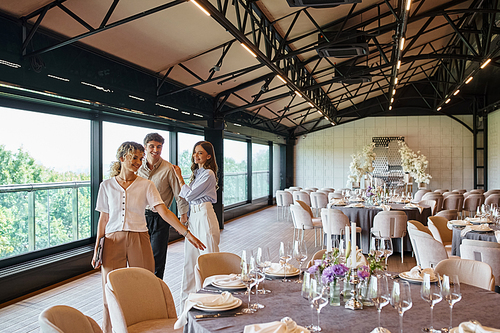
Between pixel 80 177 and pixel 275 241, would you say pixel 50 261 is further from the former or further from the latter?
pixel 275 241

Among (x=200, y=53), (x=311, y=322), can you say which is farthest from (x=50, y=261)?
(x=311, y=322)

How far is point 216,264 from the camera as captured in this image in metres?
3.02

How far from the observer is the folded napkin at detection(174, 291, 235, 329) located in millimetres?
1999

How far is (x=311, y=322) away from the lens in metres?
1.88

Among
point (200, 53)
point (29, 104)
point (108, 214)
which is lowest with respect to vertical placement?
point (108, 214)

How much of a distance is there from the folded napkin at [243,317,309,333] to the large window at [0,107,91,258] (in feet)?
14.2

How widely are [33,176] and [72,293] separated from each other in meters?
1.77

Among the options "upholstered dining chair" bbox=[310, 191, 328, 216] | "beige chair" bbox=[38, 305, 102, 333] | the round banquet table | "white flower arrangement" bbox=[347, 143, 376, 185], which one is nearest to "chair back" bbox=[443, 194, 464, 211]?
the round banquet table

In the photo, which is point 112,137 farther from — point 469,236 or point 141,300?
point 469,236

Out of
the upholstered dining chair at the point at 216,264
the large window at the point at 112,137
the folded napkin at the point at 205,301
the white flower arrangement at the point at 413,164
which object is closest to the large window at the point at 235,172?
the large window at the point at 112,137

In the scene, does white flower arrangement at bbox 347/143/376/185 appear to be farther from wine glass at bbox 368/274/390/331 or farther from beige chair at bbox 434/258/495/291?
wine glass at bbox 368/274/390/331

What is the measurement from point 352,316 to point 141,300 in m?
1.39

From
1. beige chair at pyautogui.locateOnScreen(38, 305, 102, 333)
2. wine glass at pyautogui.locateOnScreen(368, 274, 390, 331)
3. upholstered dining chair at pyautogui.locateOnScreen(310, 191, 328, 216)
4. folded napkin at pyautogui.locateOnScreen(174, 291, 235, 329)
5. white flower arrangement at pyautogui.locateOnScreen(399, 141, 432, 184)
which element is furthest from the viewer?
white flower arrangement at pyautogui.locateOnScreen(399, 141, 432, 184)

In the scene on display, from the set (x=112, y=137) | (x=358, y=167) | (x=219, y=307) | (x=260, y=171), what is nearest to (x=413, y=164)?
(x=358, y=167)
